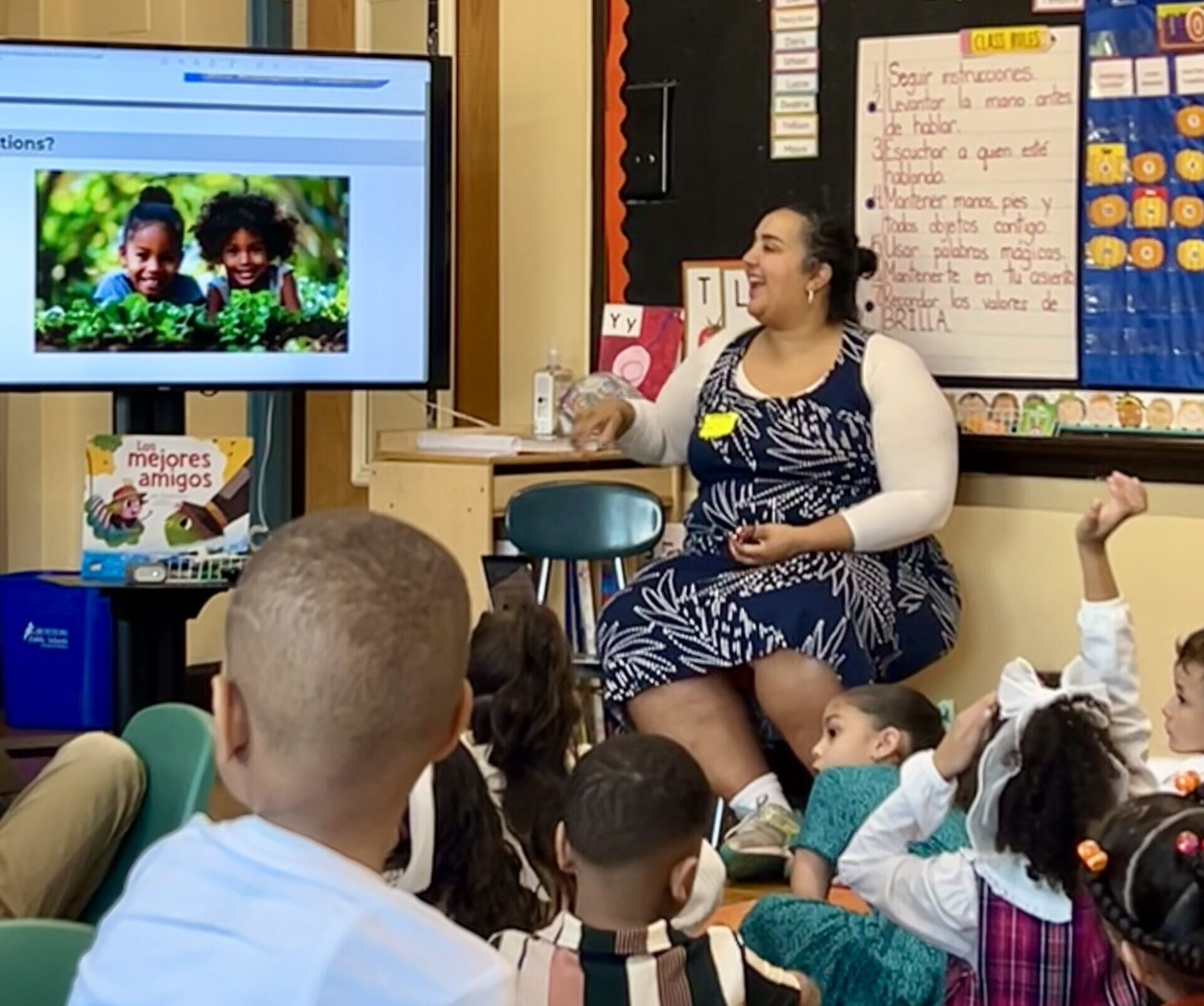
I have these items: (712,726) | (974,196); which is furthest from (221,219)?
(974,196)

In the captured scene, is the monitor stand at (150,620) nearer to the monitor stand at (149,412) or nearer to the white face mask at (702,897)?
the monitor stand at (149,412)

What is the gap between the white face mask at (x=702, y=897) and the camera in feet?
7.04

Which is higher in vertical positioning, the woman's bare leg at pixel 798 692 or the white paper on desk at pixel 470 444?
the white paper on desk at pixel 470 444

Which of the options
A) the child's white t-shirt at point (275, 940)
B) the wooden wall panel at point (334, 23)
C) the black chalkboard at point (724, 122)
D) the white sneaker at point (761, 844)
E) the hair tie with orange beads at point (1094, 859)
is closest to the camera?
the child's white t-shirt at point (275, 940)

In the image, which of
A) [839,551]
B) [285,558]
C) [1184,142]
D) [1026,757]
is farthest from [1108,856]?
[1184,142]

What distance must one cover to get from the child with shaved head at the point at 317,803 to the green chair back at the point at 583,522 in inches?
108

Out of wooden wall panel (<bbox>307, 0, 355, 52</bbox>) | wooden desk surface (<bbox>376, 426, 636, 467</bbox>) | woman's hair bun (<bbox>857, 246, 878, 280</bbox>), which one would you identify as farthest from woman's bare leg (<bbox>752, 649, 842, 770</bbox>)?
wooden wall panel (<bbox>307, 0, 355, 52</bbox>)

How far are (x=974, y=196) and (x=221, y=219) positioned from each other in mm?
1488

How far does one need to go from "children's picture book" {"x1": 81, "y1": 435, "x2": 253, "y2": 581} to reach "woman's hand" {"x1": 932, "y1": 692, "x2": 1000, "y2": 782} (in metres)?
1.75

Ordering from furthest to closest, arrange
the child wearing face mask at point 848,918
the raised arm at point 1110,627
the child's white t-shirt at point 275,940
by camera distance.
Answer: the child wearing face mask at point 848,918
the raised arm at point 1110,627
the child's white t-shirt at point 275,940

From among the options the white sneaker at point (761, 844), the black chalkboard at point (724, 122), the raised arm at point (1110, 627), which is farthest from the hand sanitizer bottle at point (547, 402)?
the raised arm at point (1110, 627)

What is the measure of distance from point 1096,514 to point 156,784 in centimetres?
113

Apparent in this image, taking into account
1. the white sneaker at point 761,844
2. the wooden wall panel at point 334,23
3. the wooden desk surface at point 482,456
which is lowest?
the white sneaker at point 761,844

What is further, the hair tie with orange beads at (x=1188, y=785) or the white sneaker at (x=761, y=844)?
the white sneaker at (x=761, y=844)
